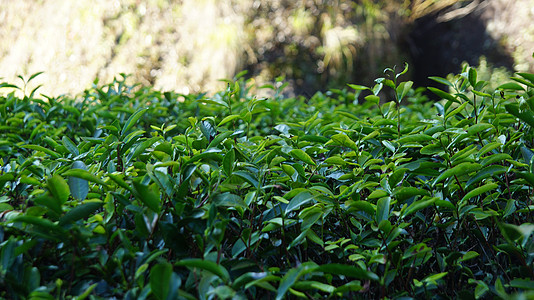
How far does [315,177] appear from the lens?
1.22 metres

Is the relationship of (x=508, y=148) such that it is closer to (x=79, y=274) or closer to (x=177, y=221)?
(x=177, y=221)

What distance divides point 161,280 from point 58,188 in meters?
0.34

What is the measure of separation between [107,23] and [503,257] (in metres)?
8.41

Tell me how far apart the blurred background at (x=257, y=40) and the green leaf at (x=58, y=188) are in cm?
627

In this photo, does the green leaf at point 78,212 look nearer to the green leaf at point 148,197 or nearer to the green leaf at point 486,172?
the green leaf at point 148,197

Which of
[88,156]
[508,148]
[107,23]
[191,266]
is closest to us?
[191,266]

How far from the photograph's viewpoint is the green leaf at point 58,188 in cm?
92

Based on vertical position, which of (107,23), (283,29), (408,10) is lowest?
(408,10)

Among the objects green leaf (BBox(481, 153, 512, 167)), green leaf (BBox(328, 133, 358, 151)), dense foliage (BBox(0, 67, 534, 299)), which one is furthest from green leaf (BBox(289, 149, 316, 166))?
green leaf (BBox(481, 153, 512, 167))

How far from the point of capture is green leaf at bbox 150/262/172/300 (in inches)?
30.7

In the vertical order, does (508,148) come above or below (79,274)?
below

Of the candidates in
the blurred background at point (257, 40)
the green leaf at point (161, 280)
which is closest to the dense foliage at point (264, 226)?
the green leaf at point (161, 280)

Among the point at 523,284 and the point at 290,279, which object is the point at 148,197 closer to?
the point at 290,279

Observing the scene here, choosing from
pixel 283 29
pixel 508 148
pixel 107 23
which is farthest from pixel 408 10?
pixel 508 148
